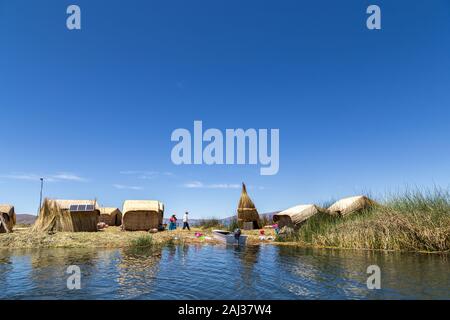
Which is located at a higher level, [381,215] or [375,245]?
[381,215]

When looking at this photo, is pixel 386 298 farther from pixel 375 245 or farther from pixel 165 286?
pixel 375 245

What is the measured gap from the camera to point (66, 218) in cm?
2783

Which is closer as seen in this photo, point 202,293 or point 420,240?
point 202,293

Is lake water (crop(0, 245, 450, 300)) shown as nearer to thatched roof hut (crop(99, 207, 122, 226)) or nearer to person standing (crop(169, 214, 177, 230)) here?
person standing (crop(169, 214, 177, 230))

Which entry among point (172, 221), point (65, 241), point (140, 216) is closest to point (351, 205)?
point (172, 221)

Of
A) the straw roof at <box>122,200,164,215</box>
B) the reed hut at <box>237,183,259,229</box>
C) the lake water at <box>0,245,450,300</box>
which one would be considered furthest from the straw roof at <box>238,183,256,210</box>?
the lake water at <box>0,245,450,300</box>

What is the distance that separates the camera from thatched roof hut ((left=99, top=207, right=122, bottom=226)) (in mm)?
44562

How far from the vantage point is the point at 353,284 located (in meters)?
11.0

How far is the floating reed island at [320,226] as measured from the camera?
18969 millimetres

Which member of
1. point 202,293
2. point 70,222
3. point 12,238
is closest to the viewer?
point 202,293

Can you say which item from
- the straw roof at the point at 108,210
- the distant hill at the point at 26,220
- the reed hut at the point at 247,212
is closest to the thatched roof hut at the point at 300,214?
the reed hut at the point at 247,212

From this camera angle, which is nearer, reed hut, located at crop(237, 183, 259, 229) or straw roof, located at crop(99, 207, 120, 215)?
reed hut, located at crop(237, 183, 259, 229)
